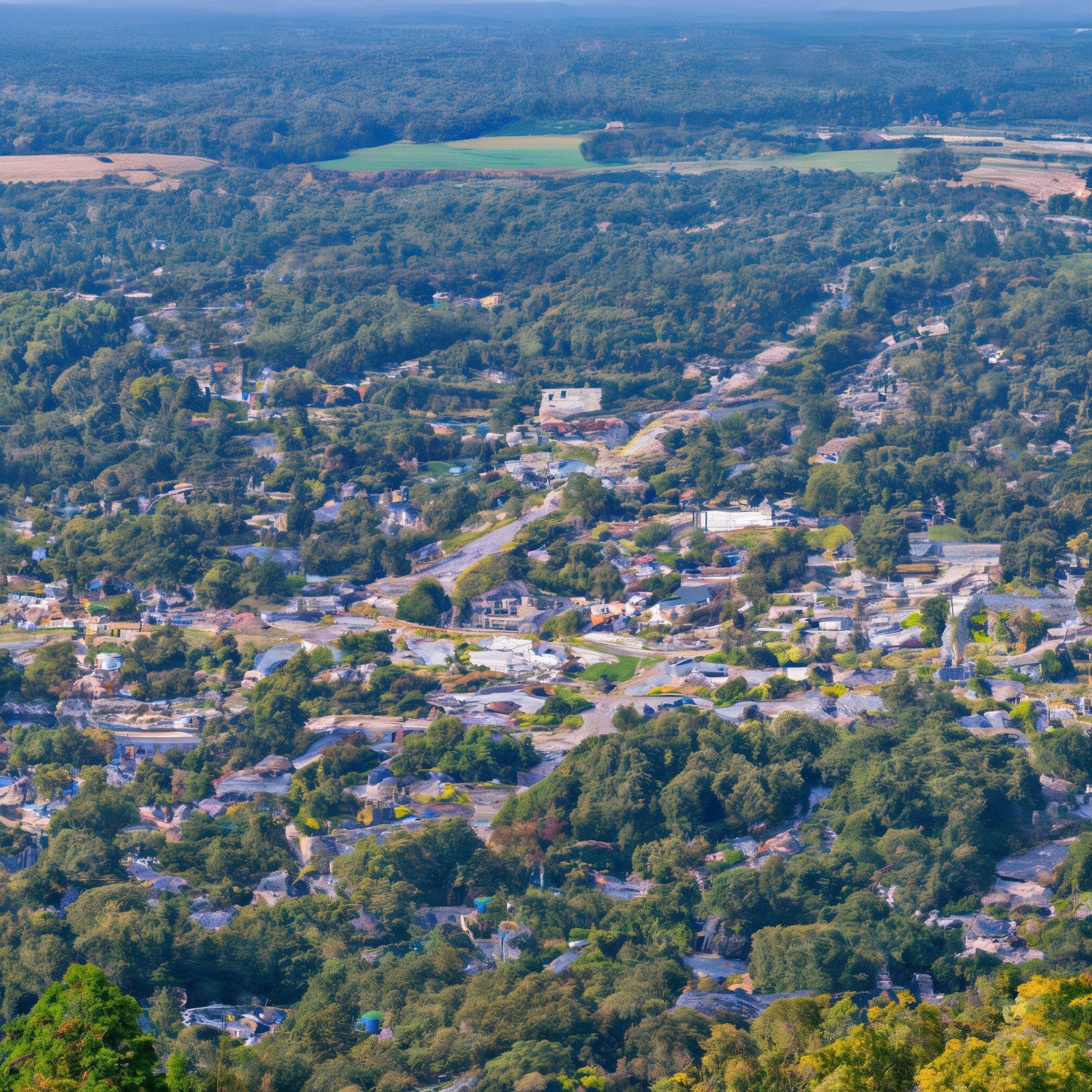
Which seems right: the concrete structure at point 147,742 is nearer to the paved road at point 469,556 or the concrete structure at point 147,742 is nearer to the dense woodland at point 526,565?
the dense woodland at point 526,565

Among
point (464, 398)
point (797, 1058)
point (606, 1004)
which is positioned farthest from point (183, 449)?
point (797, 1058)

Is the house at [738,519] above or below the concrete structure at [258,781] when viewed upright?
above

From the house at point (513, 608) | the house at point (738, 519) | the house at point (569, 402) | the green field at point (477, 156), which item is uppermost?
the green field at point (477, 156)

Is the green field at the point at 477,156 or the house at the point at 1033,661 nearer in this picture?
the house at the point at 1033,661

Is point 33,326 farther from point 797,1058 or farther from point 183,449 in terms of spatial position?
point 797,1058

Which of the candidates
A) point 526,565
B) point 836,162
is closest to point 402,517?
point 526,565

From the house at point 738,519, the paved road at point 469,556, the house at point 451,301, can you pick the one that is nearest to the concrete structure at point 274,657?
the paved road at point 469,556
